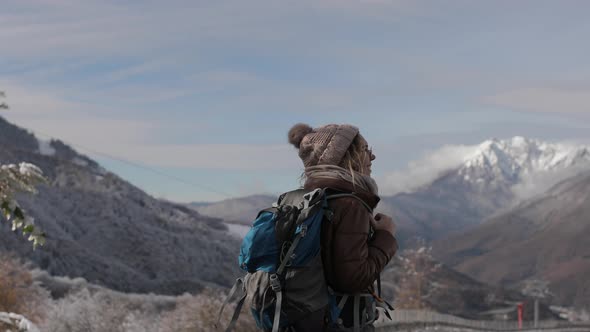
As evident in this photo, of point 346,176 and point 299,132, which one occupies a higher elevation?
point 299,132

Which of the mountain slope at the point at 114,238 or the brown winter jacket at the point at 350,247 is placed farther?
the mountain slope at the point at 114,238

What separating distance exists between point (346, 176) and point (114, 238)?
158 feet

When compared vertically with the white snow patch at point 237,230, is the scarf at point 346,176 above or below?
below

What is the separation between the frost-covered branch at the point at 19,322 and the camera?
608cm

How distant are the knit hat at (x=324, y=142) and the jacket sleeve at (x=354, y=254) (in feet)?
1.16

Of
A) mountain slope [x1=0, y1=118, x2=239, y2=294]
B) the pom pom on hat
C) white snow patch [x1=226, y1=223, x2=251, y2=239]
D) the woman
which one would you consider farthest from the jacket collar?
white snow patch [x1=226, y1=223, x2=251, y2=239]

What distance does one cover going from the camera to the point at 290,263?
490 cm

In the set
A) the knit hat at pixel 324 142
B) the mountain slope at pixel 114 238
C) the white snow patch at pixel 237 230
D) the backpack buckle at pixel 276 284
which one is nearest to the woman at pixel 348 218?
the knit hat at pixel 324 142

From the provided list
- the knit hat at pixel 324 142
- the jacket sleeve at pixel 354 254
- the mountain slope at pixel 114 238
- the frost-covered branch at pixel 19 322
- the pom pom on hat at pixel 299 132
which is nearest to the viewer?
the jacket sleeve at pixel 354 254

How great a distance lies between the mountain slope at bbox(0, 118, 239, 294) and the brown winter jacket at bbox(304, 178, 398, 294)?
115 feet

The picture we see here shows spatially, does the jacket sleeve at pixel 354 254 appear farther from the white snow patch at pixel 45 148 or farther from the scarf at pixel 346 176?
the white snow patch at pixel 45 148

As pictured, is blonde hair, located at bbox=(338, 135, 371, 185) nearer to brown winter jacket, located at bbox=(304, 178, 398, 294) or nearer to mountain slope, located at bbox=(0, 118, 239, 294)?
brown winter jacket, located at bbox=(304, 178, 398, 294)

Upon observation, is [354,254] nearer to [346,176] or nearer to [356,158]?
[346,176]

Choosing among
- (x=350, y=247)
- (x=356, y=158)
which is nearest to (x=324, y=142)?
(x=356, y=158)
